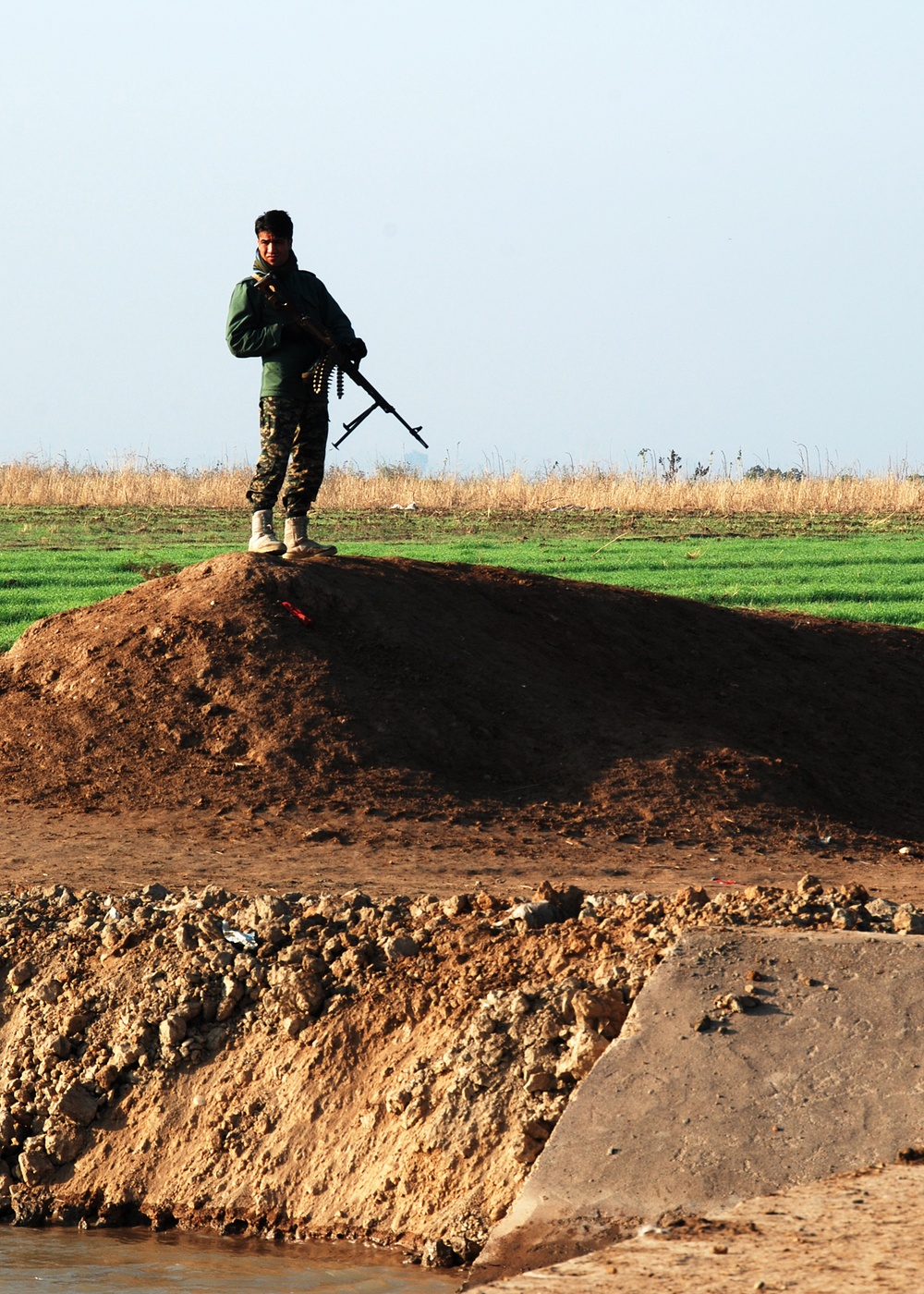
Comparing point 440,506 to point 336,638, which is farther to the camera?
point 440,506

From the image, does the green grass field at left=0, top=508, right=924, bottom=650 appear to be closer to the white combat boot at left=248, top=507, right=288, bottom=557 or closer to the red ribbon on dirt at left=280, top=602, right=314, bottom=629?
the white combat boot at left=248, top=507, right=288, bottom=557

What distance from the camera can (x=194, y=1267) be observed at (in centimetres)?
423

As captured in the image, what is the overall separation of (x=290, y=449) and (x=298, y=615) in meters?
0.99

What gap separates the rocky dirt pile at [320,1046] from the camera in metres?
4.35

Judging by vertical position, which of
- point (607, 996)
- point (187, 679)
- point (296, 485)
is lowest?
point (607, 996)

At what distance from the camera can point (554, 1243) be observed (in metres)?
3.66

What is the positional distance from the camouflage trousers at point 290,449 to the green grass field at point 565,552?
82.4 inches

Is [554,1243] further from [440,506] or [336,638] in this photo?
[440,506]

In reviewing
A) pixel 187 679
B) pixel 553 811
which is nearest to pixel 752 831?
pixel 553 811

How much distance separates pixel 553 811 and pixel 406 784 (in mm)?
759

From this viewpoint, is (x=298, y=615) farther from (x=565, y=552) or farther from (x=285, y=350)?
(x=565, y=552)

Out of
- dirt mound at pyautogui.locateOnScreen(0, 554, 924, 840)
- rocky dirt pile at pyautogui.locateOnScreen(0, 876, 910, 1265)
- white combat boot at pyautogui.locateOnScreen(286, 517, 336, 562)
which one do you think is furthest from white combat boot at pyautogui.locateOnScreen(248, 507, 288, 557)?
rocky dirt pile at pyautogui.locateOnScreen(0, 876, 910, 1265)

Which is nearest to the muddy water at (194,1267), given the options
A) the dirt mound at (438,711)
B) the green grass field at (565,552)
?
the dirt mound at (438,711)

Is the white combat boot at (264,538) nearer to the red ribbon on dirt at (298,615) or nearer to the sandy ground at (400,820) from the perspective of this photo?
the sandy ground at (400,820)
